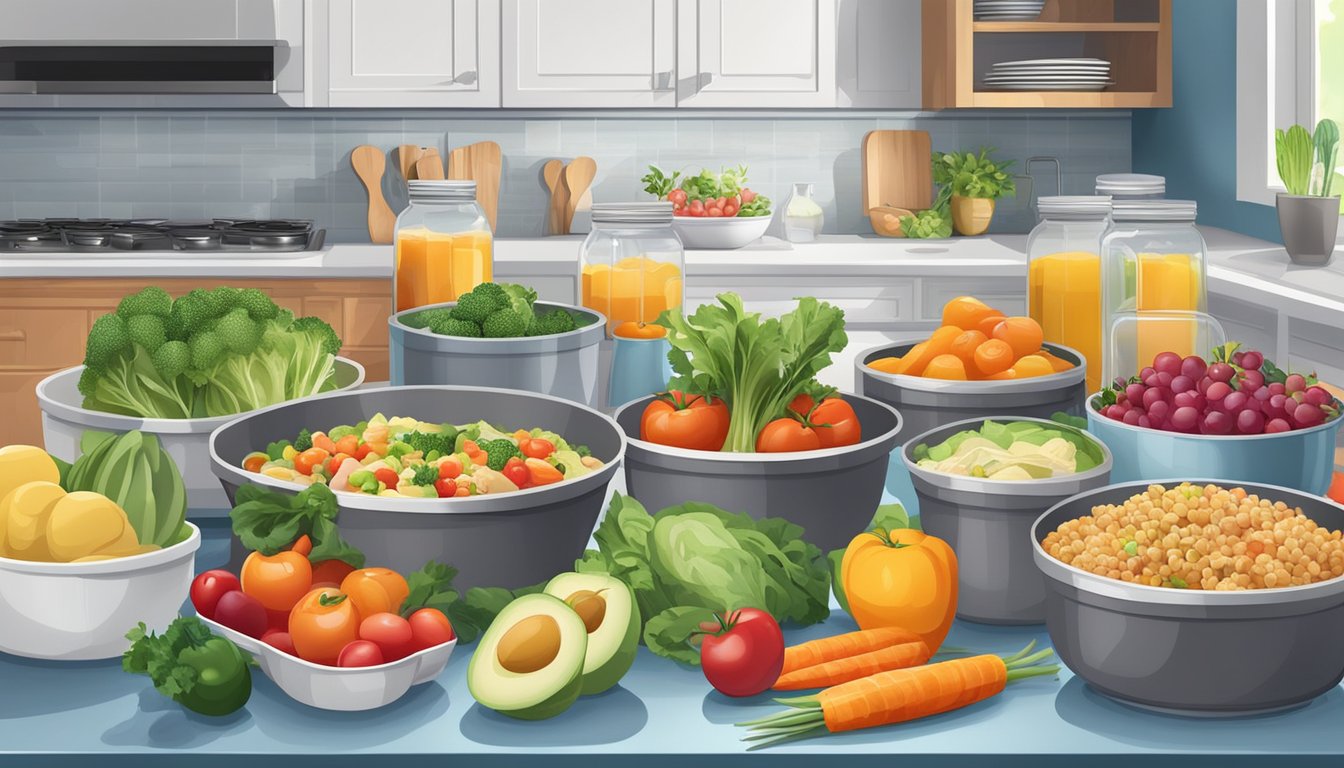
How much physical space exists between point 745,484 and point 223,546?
571mm

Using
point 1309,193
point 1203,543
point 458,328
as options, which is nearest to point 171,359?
point 458,328

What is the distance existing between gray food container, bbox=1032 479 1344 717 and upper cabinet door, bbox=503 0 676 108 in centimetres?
335

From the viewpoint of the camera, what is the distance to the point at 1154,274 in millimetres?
1646

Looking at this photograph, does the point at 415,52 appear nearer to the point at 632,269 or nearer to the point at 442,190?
the point at 442,190

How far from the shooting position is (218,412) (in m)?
1.46

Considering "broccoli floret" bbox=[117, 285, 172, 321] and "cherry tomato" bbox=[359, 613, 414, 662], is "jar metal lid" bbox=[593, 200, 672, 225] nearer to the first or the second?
"broccoli floret" bbox=[117, 285, 172, 321]

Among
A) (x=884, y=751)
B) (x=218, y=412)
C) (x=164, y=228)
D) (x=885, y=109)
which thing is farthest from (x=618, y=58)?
(x=884, y=751)

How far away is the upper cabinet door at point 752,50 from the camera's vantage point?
13.5ft

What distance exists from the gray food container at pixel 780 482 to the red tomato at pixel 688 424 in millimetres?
26

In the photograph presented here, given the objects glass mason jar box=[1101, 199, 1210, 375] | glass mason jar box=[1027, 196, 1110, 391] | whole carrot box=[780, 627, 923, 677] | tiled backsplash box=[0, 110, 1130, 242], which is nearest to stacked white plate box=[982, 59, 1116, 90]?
tiled backsplash box=[0, 110, 1130, 242]

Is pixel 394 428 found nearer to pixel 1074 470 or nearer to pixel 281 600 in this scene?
pixel 281 600

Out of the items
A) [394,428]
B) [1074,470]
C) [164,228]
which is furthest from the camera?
[164,228]

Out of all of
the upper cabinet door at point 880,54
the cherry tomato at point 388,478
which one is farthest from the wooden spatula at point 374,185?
the cherry tomato at point 388,478

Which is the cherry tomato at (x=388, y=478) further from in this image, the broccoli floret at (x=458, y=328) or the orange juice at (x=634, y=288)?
the orange juice at (x=634, y=288)
